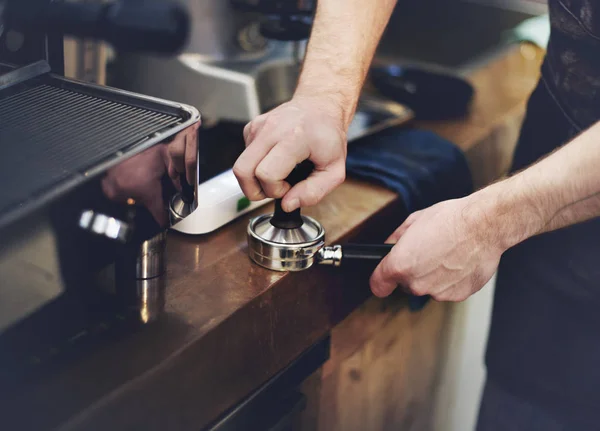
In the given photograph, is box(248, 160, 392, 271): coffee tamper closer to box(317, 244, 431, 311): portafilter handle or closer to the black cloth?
box(317, 244, 431, 311): portafilter handle

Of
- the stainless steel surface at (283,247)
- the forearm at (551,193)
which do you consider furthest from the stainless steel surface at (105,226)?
the forearm at (551,193)

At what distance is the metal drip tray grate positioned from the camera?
1.86 feet

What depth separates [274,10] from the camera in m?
1.16

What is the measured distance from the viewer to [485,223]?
2.69 feet

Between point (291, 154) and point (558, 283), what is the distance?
60cm

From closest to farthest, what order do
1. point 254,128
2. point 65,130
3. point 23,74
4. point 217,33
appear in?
point 65,130
point 23,74
point 254,128
point 217,33

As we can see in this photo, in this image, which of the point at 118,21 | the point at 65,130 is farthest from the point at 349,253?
the point at 118,21

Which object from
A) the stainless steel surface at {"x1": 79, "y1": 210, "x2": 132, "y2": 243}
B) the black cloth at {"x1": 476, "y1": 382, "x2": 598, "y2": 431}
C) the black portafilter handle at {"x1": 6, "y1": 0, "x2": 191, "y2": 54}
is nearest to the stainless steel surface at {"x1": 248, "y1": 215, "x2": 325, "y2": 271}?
the stainless steel surface at {"x1": 79, "y1": 210, "x2": 132, "y2": 243}

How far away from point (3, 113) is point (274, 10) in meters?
0.60

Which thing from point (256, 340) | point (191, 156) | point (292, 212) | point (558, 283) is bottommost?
point (558, 283)

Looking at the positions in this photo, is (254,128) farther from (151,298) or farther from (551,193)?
(551,193)

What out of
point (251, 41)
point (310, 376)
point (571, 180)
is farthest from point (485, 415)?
point (251, 41)

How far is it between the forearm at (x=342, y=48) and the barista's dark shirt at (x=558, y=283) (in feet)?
0.90

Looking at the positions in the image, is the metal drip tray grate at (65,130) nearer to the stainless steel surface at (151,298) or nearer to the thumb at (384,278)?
the stainless steel surface at (151,298)
